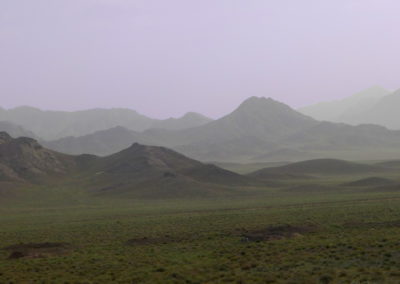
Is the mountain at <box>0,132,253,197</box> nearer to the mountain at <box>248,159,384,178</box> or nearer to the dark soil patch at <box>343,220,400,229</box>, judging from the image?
the mountain at <box>248,159,384,178</box>

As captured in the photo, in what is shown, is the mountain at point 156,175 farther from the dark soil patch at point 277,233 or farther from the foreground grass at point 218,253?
the dark soil patch at point 277,233

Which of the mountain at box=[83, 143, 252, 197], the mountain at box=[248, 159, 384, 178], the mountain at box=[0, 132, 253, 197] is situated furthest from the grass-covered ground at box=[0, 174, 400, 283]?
the mountain at box=[248, 159, 384, 178]

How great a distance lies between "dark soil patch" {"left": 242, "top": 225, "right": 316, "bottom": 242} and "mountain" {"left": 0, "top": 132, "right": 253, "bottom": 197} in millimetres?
56092

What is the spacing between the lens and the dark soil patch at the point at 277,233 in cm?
3291

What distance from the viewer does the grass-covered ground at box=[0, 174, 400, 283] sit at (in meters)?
21.7

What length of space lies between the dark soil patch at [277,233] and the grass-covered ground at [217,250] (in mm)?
77

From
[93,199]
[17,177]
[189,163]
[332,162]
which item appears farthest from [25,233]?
[332,162]

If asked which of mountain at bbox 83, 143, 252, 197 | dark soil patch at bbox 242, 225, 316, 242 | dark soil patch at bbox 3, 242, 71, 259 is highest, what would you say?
mountain at bbox 83, 143, 252, 197

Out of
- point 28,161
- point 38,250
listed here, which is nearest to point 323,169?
point 28,161

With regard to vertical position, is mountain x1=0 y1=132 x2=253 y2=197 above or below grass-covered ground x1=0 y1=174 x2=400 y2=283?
above

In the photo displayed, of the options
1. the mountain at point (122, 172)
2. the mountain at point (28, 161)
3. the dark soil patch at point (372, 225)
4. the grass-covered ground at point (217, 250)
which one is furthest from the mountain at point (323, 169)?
the dark soil patch at point (372, 225)

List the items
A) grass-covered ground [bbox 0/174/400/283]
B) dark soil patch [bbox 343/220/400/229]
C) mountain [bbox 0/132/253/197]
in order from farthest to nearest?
mountain [bbox 0/132/253/197]
dark soil patch [bbox 343/220/400/229]
grass-covered ground [bbox 0/174/400/283]

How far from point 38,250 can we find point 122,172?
302 ft

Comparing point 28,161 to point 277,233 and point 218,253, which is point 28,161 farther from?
point 218,253
